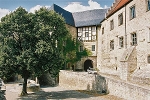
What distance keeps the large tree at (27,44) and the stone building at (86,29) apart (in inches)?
751

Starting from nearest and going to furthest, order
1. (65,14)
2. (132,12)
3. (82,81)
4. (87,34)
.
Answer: (132,12)
(82,81)
(87,34)
(65,14)

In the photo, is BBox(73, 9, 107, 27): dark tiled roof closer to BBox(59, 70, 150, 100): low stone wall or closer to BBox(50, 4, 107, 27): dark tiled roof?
BBox(50, 4, 107, 27): dark tiled roof

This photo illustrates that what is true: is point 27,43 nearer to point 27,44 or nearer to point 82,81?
point 27,44

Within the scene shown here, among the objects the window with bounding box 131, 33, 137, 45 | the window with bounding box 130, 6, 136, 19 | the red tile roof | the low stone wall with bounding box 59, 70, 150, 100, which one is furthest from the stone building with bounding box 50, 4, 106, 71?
the window with bounding box 131, 33, 137, 45

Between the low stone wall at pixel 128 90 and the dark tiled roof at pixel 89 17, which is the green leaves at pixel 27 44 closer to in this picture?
the low stone wall at pixel 128 90

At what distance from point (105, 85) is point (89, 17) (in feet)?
80.6

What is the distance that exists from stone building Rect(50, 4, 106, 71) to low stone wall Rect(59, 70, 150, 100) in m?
10.0

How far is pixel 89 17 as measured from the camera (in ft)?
140

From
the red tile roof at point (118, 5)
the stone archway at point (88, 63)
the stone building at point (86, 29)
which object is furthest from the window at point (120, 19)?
the stone archway at point (88, 63)

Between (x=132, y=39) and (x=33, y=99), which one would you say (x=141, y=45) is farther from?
(x=33, y=99)

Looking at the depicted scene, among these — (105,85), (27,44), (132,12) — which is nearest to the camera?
(27,44)

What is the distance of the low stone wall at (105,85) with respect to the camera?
14.0 meters

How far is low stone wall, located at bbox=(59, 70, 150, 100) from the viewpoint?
13958mm


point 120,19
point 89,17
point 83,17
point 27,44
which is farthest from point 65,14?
point 27,44
